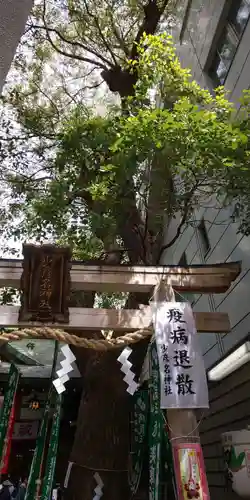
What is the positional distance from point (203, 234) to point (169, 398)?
5.44m

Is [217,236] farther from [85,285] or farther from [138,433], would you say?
[138,433]

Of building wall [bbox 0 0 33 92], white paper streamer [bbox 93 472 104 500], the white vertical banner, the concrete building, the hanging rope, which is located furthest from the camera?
the concrete building

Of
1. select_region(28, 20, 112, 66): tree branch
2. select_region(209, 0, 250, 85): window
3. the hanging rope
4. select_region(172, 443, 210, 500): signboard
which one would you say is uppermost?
select_region(28, 20, 112, 66): tree branch

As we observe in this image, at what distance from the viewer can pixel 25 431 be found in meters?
11.9

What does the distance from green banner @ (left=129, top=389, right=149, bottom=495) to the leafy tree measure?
879 millimetres

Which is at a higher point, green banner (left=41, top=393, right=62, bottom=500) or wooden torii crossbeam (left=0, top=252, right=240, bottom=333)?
wooden torii crossbeam (left=0, top=252, right=240, bottom=333)

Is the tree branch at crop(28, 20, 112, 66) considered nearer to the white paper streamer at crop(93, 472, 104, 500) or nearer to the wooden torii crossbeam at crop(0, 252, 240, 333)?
the wooden torii crossbeam at crop(0, 252, 240, 333)

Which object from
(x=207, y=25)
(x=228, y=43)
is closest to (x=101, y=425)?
(x=228, y=43)

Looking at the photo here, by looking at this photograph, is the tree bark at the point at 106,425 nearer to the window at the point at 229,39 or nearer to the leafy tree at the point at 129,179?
the leafy tree at the point at 129,179

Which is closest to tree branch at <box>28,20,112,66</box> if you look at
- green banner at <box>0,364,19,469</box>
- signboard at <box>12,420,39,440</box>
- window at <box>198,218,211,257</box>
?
window at <box>198,218,211,257</box>

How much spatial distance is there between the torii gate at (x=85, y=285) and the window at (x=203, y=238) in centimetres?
360

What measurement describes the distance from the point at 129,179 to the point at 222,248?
316cm

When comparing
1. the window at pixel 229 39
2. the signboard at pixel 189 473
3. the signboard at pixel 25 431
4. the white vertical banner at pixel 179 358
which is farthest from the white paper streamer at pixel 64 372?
the signboard at pixel 25 431

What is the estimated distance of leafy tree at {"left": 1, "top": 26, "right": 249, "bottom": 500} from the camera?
5.31 metres
